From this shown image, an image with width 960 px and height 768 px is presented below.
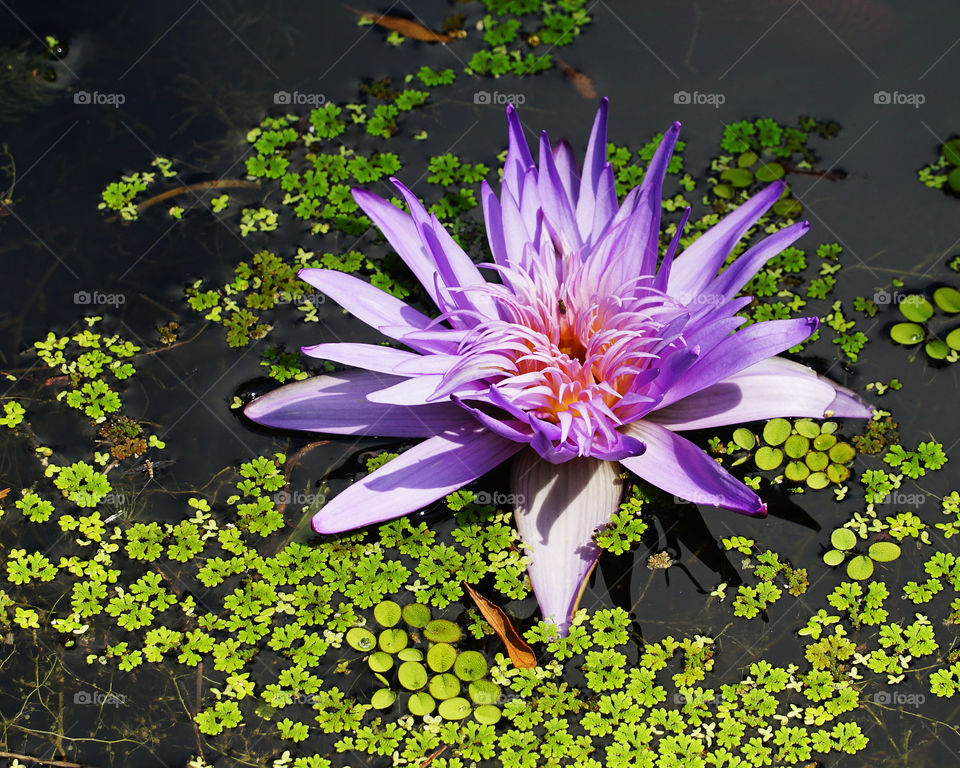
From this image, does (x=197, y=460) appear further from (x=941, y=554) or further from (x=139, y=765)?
(x=941, y=554)

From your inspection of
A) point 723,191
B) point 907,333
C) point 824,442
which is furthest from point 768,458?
point 723,191

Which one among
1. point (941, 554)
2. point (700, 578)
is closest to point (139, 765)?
point (700, 578)

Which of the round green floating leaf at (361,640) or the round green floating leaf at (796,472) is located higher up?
the round green floating leaf at (796,472)

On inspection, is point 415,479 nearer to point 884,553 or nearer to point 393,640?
point 393,640

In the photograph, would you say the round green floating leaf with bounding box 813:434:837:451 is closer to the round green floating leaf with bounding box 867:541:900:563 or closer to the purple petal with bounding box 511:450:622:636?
the round green floating leaf with bounding box 867:541:900:563

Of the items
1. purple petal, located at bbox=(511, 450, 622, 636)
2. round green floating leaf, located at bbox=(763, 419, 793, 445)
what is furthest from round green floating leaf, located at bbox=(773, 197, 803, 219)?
purple petal, located at bbox=(511, 450, 622, 636)

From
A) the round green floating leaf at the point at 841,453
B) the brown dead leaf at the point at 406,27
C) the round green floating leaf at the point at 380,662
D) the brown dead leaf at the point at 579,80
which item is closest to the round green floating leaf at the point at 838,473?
the round green floating leaf at the point at 841,453

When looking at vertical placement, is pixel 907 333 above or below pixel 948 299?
below

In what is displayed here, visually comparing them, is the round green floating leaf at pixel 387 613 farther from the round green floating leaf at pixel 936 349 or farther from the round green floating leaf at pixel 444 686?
the round green floating leaf at pixel 936 349
